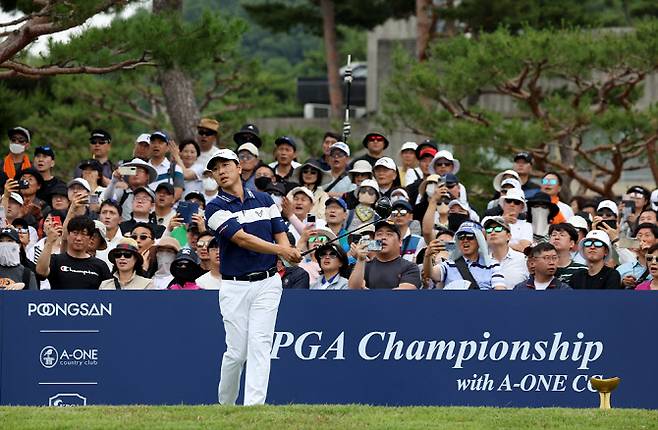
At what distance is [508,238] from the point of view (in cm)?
1381

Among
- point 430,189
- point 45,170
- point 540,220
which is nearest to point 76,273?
point 45,170

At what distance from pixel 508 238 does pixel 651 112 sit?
944 centimetres

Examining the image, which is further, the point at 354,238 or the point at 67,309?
the point at 354,238

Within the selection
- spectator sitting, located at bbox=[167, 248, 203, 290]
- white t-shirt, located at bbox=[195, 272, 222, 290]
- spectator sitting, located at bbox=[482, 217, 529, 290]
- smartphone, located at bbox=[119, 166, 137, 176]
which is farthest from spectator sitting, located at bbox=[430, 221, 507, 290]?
smartphone, located at bbox=[119, 166, 137, 176]

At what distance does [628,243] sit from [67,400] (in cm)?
541

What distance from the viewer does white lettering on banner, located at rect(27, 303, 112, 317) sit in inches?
504

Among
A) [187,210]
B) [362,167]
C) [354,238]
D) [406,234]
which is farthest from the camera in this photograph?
[362,167]

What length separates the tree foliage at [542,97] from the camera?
22.9 m

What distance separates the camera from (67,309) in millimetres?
12820

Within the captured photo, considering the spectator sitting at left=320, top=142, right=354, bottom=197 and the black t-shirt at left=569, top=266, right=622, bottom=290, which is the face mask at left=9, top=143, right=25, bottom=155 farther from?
the black t-shirt at left=569, top=266, right=622, bottom=290

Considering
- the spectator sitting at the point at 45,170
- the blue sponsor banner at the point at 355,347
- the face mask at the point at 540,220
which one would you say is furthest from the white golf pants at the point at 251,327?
the spectator sitting at the point at 45,170

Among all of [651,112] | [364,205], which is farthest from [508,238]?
[651,112]

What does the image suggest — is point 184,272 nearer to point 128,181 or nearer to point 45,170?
point 128,181

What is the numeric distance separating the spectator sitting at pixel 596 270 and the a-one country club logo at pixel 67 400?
14.3 feet
